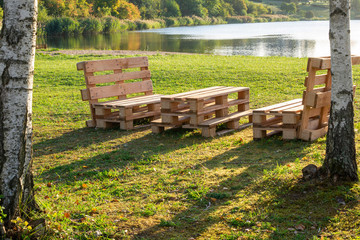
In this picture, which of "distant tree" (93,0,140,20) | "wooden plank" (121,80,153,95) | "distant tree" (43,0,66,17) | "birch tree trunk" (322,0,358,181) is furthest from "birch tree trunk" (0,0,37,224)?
"distant tree" (93,0,140,20)

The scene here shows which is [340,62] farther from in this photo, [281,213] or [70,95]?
[70,95]

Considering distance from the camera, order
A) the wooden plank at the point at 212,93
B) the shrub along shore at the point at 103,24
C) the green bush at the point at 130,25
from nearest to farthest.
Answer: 1. the wooden plank at the point at 212,93
2. the shrub along shore at the point at 103,24
3. the green bush at the point at 130,25

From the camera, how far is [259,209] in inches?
192

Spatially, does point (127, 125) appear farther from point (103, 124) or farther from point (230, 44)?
point (230, 44)

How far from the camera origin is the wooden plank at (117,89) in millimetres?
9539

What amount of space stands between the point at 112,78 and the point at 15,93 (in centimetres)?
587

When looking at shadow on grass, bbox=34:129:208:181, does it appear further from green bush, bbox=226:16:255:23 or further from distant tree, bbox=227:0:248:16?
distant tree, bbox=227:0:248:16

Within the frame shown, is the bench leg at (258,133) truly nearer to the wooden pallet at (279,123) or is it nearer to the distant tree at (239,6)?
the wooden pallet at (279,123)

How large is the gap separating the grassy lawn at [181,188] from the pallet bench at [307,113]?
202 mm

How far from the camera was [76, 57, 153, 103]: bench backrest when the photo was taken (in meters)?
9.45

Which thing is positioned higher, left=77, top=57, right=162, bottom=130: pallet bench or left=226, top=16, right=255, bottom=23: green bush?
left=226, top=16, right=255, bottom=23: green bush

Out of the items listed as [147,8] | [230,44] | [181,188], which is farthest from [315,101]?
[147,8]

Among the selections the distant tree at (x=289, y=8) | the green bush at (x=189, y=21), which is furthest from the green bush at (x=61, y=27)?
the distant tree at (x=289, y=8)

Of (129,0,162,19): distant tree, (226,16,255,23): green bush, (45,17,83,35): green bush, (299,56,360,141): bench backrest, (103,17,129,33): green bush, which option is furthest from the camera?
(226,16,255,23): green bush
